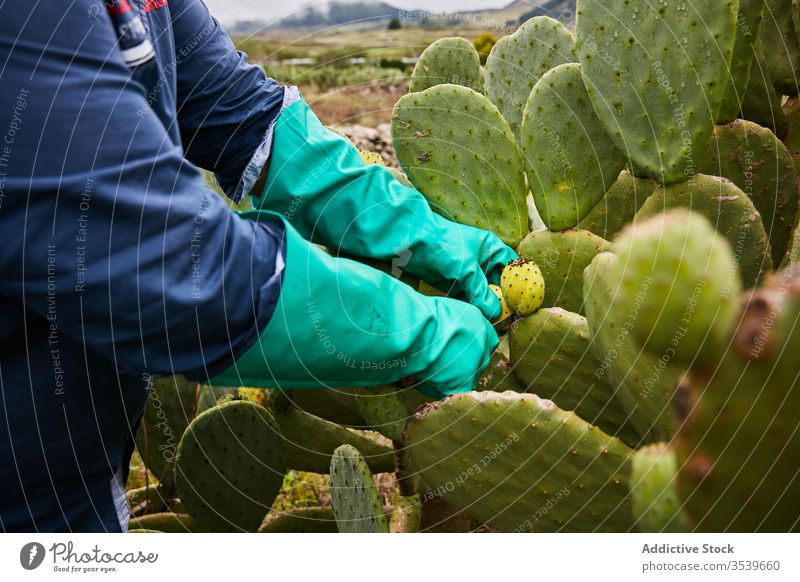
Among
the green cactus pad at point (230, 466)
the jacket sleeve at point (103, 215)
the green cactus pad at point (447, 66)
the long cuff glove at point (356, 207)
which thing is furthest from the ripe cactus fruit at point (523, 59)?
the jacket sleeve at point (103, 215)

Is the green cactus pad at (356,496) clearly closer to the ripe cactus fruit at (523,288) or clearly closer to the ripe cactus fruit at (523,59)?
the ripe cactus fruit at (523,288)

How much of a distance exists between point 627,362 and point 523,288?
0.30 metres

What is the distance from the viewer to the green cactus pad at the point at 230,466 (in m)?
1.40

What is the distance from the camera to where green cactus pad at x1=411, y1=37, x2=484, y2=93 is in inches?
70.7

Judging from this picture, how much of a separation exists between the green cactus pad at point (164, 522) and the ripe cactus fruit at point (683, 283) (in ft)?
3.95

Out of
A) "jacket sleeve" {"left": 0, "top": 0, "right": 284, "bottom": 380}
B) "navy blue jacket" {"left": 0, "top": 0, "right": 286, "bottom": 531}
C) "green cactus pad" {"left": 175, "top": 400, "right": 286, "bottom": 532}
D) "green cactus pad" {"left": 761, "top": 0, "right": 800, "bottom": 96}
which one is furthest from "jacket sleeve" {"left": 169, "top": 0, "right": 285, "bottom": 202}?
"green cactus pad" {"left": 761, "top": 0, "right": 800, "bottom": 96}

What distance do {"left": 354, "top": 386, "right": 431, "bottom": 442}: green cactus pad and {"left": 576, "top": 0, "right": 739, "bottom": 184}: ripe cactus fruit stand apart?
21.4 inches

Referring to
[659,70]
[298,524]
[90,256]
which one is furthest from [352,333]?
[298,524]

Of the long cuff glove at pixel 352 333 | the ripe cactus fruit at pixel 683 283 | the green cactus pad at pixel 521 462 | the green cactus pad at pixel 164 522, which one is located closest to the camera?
the ripe cactus fruit at pixel 683 283

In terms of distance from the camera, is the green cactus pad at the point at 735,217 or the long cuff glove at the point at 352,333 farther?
the green cactus pad at the point at 735,217

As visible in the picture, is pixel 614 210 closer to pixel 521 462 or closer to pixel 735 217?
pixel 735 217

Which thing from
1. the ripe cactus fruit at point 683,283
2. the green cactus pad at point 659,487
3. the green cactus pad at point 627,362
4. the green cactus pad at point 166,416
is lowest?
the green cactus pad at point 166,416

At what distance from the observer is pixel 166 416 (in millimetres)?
1741
